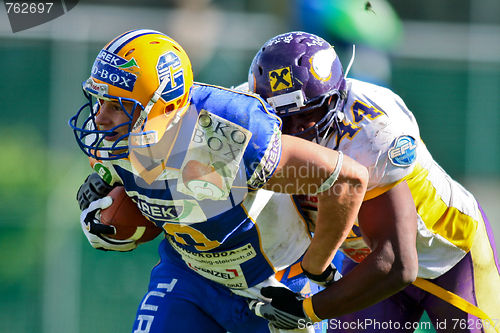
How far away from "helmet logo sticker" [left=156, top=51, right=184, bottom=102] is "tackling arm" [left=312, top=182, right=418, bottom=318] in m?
0.86

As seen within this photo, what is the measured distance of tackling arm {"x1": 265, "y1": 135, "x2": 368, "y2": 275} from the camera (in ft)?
8.65

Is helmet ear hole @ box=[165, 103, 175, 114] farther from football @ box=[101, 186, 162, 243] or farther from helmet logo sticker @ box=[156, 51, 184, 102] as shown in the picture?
football @ box=[101, 186, 162, 243]

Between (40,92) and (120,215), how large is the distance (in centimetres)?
296

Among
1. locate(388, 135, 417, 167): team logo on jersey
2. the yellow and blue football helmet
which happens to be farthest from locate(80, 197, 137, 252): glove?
locate(388, 135, 417, 167): team logo on jersey

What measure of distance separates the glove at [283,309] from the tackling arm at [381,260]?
0.08 meters

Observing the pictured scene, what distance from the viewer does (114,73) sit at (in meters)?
2.75

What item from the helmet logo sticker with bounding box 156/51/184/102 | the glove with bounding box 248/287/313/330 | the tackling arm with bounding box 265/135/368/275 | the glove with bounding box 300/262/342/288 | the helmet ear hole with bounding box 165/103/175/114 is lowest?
the glove with bounding box 248/287/313/330

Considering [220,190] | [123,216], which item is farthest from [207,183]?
[123,216]

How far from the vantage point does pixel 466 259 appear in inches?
135

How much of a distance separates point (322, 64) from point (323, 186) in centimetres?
70

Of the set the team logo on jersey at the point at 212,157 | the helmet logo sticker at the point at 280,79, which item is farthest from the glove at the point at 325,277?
the helmet logo sticker at the point at 280,79

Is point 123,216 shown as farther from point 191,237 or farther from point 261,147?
point 261,147

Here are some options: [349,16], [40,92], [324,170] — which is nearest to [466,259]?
[324,170]

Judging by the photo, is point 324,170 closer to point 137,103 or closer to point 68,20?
point 137,103
